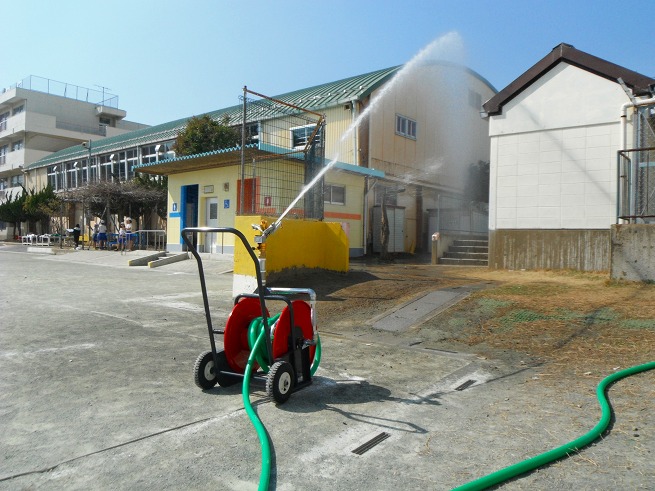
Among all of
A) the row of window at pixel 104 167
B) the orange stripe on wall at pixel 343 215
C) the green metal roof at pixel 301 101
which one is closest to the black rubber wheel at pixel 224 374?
the green metal roof at pixel 301 101

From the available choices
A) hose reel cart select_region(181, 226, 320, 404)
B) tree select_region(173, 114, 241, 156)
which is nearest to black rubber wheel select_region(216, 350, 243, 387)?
hose reel cart select_region(181, 226, 320, 404)

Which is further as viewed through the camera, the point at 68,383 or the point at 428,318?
the point at 428,318

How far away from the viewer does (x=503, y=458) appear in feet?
10.1

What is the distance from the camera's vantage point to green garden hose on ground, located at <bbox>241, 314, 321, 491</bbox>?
111 inches

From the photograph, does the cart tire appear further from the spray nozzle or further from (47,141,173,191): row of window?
(47,141,173,191): row of window

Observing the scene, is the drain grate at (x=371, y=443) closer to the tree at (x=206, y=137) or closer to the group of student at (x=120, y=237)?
the group of student at (x=120, y=237)

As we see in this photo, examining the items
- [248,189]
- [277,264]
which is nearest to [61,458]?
[277,264]

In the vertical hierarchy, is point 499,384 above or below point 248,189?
below

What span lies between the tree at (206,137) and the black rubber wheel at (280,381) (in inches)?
819

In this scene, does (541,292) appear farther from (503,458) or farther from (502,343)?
(503,458)

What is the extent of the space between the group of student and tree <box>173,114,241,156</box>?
14.9 feet

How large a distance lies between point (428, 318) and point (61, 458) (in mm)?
5337

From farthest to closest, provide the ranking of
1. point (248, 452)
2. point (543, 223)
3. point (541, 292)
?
point (543, 223)
point (541, 292)
point (248, 452)

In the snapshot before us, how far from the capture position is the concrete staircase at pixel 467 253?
1462 cm
